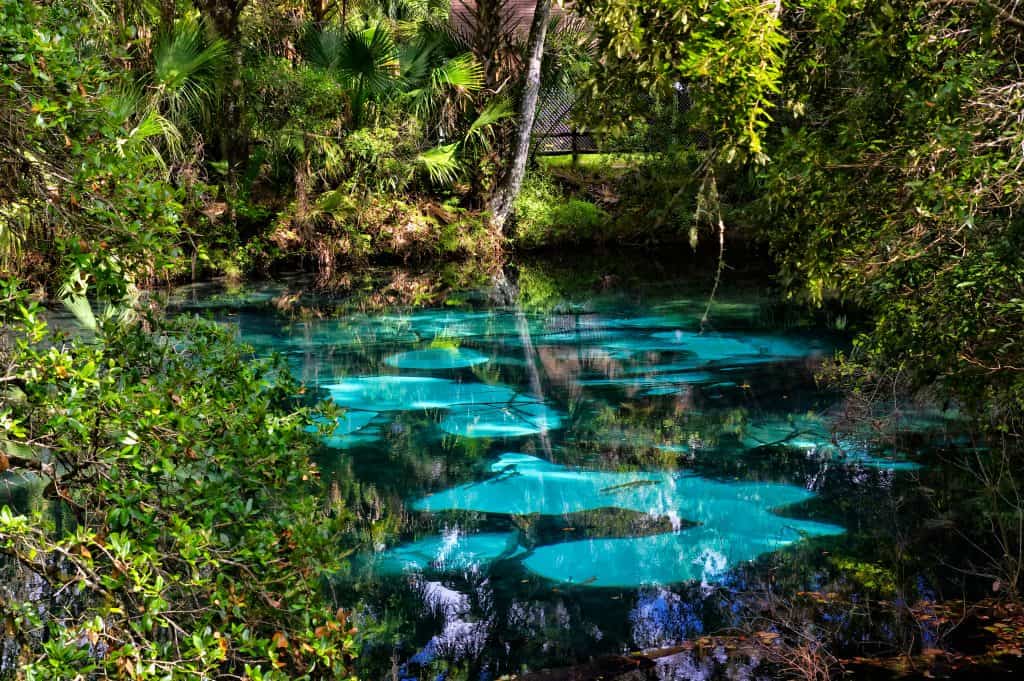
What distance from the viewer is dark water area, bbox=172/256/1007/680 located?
531 cm

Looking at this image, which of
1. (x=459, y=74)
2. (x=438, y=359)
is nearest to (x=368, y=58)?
(x=459, y=74)

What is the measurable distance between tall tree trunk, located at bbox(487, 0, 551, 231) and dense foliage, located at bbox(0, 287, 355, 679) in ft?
45.3

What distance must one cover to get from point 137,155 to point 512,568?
3940 mm

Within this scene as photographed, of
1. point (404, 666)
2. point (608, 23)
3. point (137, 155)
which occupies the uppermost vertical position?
point (608, 23)

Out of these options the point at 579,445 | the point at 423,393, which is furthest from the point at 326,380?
the point at 579,445

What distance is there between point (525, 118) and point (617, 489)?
1081cm

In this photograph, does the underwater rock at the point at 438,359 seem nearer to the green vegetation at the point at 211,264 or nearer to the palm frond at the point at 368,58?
the green vegetation at the point at 211,264

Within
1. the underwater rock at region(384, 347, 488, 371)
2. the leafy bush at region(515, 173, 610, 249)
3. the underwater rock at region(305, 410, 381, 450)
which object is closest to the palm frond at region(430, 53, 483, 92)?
the leafy bush at region(515, 173, 610, 249)

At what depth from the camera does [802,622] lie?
17.0 feet

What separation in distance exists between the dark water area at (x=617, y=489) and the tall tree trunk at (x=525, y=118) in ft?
16.9

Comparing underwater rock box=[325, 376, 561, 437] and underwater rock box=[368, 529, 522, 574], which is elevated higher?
underwater rock box=[325, 376, 561, 437]

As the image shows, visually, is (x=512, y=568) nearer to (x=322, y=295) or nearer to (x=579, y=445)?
(x=579, y=445)

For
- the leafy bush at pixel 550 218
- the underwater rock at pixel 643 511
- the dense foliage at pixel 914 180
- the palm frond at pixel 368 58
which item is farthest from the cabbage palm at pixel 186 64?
the dense foliage at pixel 914 180

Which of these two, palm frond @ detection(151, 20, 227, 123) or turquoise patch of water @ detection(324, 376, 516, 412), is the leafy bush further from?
turquoise patch of water @ detection(324, 376, 516, 412)
